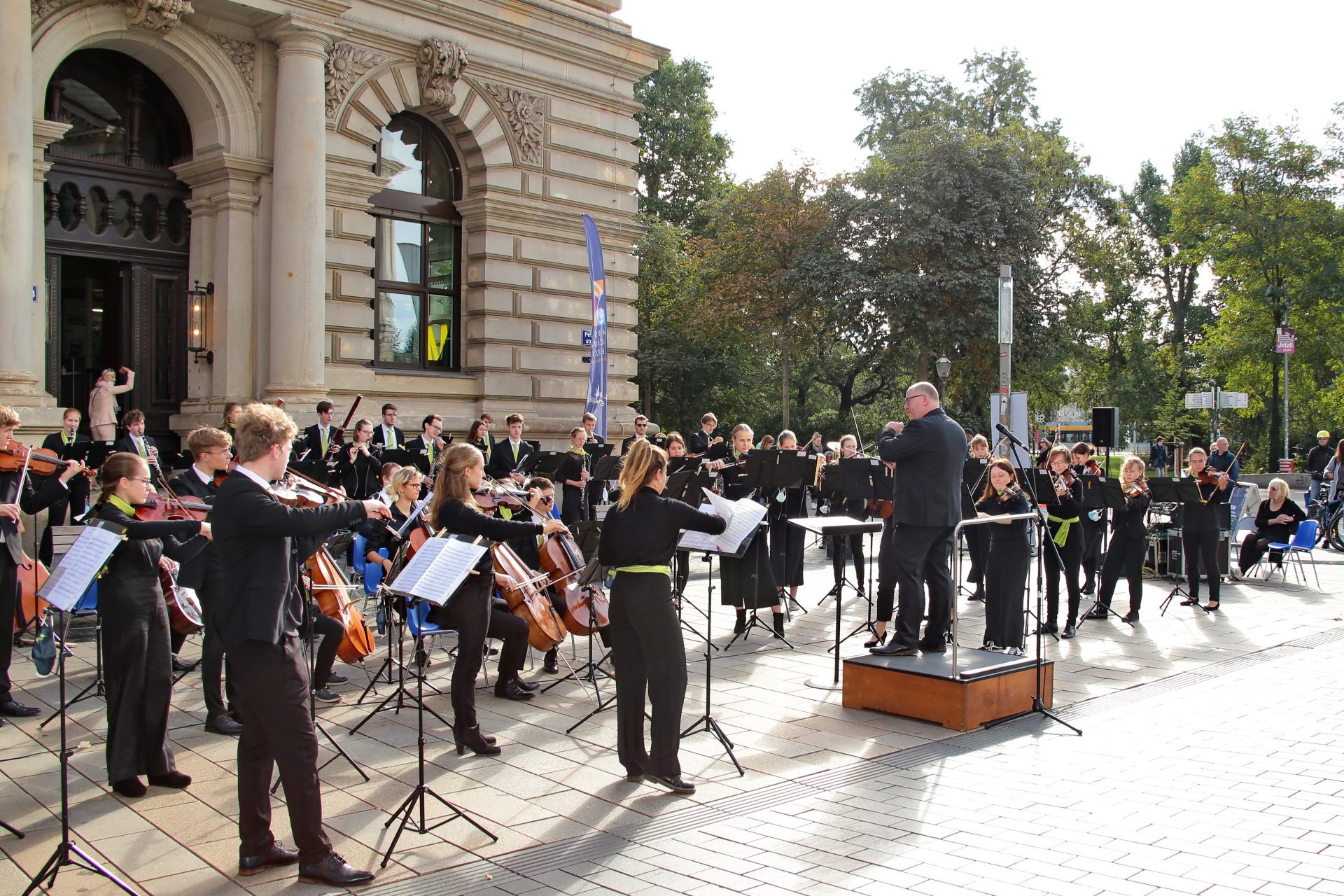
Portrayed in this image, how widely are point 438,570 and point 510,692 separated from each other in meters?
2.80

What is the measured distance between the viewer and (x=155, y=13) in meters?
15.3

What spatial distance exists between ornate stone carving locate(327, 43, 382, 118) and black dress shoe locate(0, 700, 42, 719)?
11.8 m

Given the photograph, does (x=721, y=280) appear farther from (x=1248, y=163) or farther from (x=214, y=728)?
(x=214, y=728)

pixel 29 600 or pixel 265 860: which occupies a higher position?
pixel 29 600

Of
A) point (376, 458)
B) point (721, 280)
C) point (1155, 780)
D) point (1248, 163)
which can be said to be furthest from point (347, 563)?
point (1248, 163)

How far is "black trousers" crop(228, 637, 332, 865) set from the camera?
5.12m

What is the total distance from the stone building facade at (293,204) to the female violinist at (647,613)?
33.4 feet

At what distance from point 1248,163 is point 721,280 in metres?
20.7

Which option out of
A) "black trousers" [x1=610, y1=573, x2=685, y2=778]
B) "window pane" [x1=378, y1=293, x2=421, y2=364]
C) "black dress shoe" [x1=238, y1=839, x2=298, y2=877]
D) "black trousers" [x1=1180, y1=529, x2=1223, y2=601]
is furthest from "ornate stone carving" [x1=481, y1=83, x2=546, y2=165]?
"black dress shoe" [x1=238, y1=839, x2=298, y2=877]

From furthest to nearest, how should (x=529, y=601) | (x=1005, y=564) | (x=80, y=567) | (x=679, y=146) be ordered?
(x=679, y=146), (x=1005, y=564), (x=529, y=601), (x=80, y=567)

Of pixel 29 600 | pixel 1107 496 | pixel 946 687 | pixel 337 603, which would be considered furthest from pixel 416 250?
pixel 946 687

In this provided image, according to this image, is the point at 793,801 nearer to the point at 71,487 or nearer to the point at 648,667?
the point at 648,667

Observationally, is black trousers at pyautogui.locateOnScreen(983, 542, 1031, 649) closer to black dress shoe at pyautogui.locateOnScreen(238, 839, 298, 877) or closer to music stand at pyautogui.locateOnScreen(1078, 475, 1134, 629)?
music stand at pyautogui.locateOnScreen(1078, 475, 1134, 629)

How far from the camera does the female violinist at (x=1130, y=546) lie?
13.1 m
